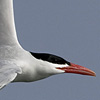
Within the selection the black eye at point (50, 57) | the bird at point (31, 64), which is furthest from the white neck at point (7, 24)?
the black eye at point (50, 57)

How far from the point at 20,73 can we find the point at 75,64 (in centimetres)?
201

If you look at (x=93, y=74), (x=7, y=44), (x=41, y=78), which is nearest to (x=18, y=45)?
(x=7, y=44)

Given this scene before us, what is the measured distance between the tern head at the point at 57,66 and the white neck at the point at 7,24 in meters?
1.10

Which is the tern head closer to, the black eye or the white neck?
the black eye

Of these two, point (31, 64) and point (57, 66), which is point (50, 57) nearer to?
point (57, 66)

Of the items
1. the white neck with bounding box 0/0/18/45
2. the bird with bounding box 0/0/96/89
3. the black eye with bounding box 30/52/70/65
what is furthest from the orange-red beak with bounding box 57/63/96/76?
the white neck with bounding box 0/0/18/45

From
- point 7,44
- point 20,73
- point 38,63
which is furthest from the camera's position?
point 7,44

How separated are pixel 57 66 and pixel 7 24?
7.31 ft

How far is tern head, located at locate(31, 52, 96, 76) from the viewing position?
13500 millimetres

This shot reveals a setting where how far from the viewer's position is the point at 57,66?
13.6 meters

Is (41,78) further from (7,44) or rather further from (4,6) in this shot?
(4,6)

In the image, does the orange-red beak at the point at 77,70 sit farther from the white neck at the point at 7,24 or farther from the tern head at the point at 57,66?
the white neck at the point at 7,24

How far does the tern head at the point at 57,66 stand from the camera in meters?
13.5

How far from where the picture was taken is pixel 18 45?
1432cm
